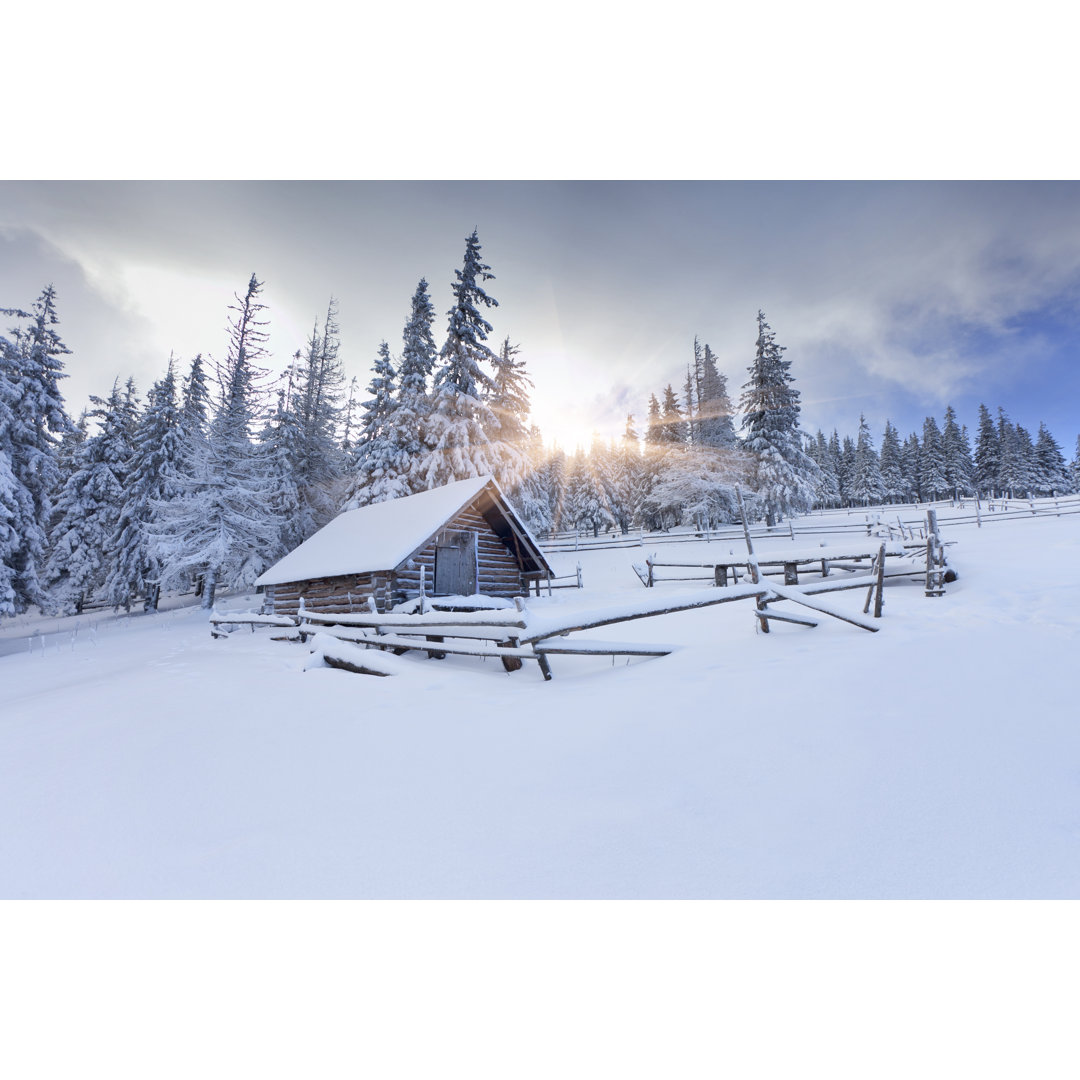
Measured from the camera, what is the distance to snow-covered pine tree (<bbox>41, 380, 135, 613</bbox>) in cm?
2634

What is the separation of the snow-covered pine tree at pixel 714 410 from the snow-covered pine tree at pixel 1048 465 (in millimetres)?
46741

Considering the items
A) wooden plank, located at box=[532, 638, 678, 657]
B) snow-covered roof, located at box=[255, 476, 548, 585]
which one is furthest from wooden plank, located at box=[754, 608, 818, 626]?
snow-covered roof, located at box=[255, 476, 548, 585]

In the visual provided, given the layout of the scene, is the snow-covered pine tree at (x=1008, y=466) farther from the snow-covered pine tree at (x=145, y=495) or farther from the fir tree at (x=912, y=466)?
the snow-covered pine tree at (x=145, y=495)

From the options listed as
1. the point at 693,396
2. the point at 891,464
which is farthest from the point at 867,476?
the point at 693,396

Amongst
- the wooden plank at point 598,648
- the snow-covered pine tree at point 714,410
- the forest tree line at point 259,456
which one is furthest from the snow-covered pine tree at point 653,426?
the wooden plank at point 598,648

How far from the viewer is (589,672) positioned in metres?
7.50

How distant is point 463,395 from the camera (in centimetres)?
2414

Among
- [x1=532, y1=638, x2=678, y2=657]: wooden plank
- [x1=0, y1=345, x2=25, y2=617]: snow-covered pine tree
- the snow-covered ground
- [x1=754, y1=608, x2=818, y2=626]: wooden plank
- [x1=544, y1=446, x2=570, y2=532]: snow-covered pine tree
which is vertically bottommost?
the snow-covered ground

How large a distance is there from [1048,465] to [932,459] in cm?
1282

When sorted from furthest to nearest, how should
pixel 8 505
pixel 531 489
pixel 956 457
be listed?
pixel 956 457 < pixel 531 489 < pixel 8 505

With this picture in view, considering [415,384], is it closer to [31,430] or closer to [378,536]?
[378,536]

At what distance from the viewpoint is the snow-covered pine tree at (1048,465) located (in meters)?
60.9

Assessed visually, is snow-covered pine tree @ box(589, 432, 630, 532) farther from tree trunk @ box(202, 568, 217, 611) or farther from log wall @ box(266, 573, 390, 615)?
log wall @ box(266, 573, 390, 615)

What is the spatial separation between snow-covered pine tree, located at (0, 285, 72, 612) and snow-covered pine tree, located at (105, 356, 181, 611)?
11.0 feet
